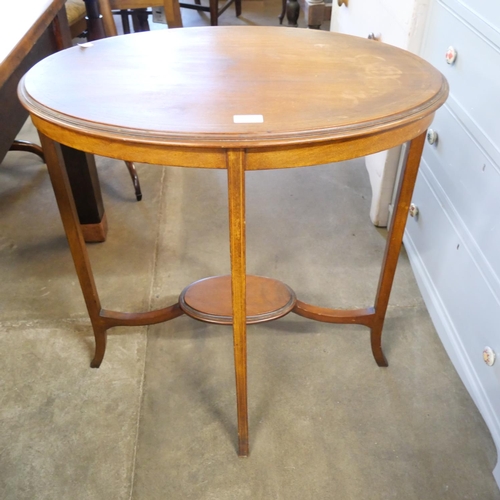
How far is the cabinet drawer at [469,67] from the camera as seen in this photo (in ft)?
4.01

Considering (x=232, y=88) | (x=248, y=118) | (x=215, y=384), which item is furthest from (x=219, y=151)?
(x=215, y=384)

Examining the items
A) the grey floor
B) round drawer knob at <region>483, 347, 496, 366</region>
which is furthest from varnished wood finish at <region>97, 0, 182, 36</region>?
round drawer knob at <region>483, 347, 496, 366</region>

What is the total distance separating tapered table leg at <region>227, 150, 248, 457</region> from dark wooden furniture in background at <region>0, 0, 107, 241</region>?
21.9 inches

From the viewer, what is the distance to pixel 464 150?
1.39 m

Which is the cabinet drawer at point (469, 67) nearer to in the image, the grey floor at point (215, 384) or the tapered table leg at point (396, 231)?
the tapered table leg at point (396, 231)

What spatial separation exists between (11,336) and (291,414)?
90cm

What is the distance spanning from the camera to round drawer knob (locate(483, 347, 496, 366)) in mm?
1234

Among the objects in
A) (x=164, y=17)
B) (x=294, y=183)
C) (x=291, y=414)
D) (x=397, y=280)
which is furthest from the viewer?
(x=294, y=183)

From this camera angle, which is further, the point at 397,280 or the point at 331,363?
the point at 397,280

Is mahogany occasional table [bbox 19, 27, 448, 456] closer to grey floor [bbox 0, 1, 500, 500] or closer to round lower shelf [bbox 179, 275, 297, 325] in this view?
round lower shelf [bbox 179, 275, 297, 325]

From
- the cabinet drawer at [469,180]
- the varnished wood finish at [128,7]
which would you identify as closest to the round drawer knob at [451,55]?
the cabinet drawer at [469,180]

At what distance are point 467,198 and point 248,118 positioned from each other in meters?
0.78

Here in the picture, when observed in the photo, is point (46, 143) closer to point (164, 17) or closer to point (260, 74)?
point (260, 74)

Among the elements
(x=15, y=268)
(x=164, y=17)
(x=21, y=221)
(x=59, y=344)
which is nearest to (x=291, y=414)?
(x=59, y=344)
